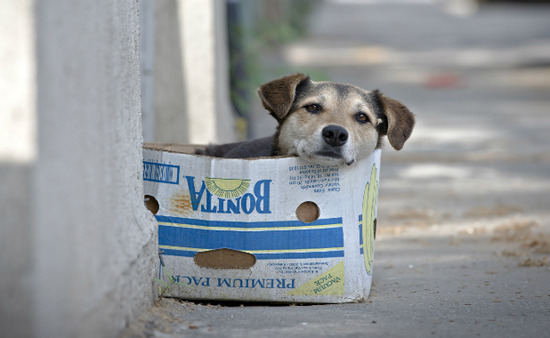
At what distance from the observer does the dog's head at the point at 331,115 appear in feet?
13.6

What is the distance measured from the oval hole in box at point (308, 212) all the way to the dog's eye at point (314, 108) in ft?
2.63

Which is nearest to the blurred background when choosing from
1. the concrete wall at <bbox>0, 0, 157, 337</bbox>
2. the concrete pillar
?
the concrete wall at <bbox>0, 0, 157, 337</bbox>

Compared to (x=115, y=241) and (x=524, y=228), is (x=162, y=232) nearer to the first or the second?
(x=115, y=241)

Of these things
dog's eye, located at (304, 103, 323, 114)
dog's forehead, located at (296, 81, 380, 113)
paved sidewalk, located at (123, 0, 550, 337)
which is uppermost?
dog's forehead, located at (296, 81, 380, 113)

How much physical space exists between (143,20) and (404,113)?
297 centimetres

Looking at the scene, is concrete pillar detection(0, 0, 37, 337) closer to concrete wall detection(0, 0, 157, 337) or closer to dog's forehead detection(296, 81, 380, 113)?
concrete wall detection(0, 0, 157, 337)

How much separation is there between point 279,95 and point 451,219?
2466 millimetres

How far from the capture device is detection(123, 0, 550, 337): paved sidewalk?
3.26m

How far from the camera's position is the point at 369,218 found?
4000 millimetres

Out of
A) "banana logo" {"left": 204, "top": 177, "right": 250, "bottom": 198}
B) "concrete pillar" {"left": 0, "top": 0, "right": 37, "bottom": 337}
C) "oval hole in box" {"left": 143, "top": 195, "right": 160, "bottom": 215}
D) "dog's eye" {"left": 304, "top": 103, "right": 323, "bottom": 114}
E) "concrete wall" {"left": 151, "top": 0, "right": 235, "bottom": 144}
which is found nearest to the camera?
"concrete pillar" {"left": 0, "top": 0, "right": 37, "bottom": 337}

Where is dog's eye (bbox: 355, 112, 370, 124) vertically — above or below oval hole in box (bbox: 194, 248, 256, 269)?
above

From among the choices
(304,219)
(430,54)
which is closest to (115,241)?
(304,219)

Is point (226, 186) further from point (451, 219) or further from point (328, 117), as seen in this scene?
point (451, 219)

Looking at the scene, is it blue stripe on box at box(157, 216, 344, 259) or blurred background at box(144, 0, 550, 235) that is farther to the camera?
blurred background at box(144, 0, 550, 235)
